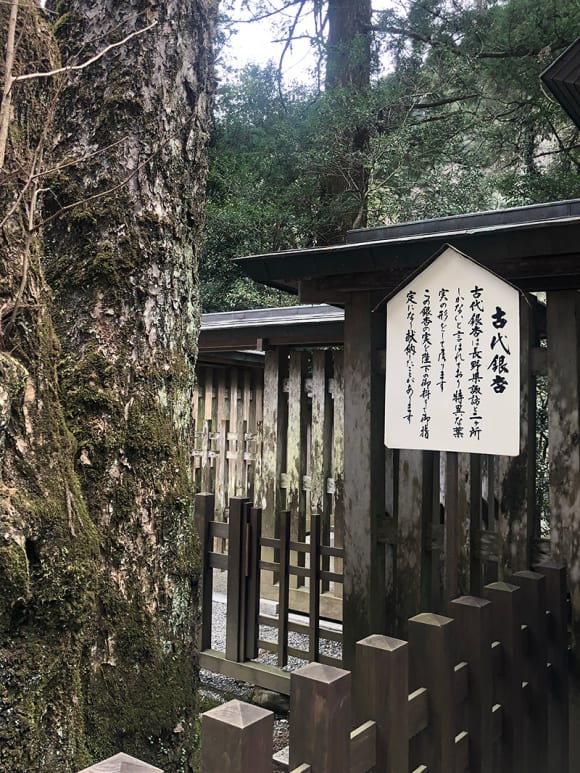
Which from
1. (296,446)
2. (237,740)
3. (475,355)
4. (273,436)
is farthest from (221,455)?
(237,740)

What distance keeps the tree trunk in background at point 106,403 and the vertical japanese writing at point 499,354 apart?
1.26 meters

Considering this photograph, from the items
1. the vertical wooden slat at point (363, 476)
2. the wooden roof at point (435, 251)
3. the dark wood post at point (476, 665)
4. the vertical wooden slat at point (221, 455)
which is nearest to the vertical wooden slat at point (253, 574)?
the vertical wooden slat at point (363, 476)

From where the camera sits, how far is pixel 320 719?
1.31m

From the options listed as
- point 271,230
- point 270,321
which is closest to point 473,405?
point 270,321

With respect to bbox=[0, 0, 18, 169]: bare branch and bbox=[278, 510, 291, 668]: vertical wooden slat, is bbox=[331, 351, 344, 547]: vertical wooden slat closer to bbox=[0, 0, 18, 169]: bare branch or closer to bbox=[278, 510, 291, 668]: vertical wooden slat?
bbox=[278, 510, 291, 668]: vertical wooden slat

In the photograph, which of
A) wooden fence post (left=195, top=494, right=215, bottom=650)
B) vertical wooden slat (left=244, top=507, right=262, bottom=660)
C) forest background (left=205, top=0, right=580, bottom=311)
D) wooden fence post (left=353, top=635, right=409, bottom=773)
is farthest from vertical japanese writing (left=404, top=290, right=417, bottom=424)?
forest background (left=205, top=0, right=580, bottom=311)

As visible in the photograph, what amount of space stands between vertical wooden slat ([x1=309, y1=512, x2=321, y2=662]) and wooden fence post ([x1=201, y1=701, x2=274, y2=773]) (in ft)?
10.3

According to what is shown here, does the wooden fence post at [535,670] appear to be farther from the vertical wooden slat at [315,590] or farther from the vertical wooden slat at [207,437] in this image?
the vertical wooden slat at [207,437]

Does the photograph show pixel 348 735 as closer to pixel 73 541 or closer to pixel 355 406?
pixel 73 541

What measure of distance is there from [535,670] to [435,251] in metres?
1.90

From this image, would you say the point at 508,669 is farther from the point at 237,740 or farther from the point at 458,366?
the point at 237,740

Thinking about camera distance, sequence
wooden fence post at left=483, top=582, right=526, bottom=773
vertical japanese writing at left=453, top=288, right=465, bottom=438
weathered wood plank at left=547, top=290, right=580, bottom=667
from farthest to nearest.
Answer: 1. weathered wood plank at left=547, top=290, right=580, bottom=667
2. vertical japanese writing at left=453, top=288, right=465, bottom=438
3. wooden fence post at left=483, top=582, right=526, bottom=773

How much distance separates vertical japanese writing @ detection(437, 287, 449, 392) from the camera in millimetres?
2785

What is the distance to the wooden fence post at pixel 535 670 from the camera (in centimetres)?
236
